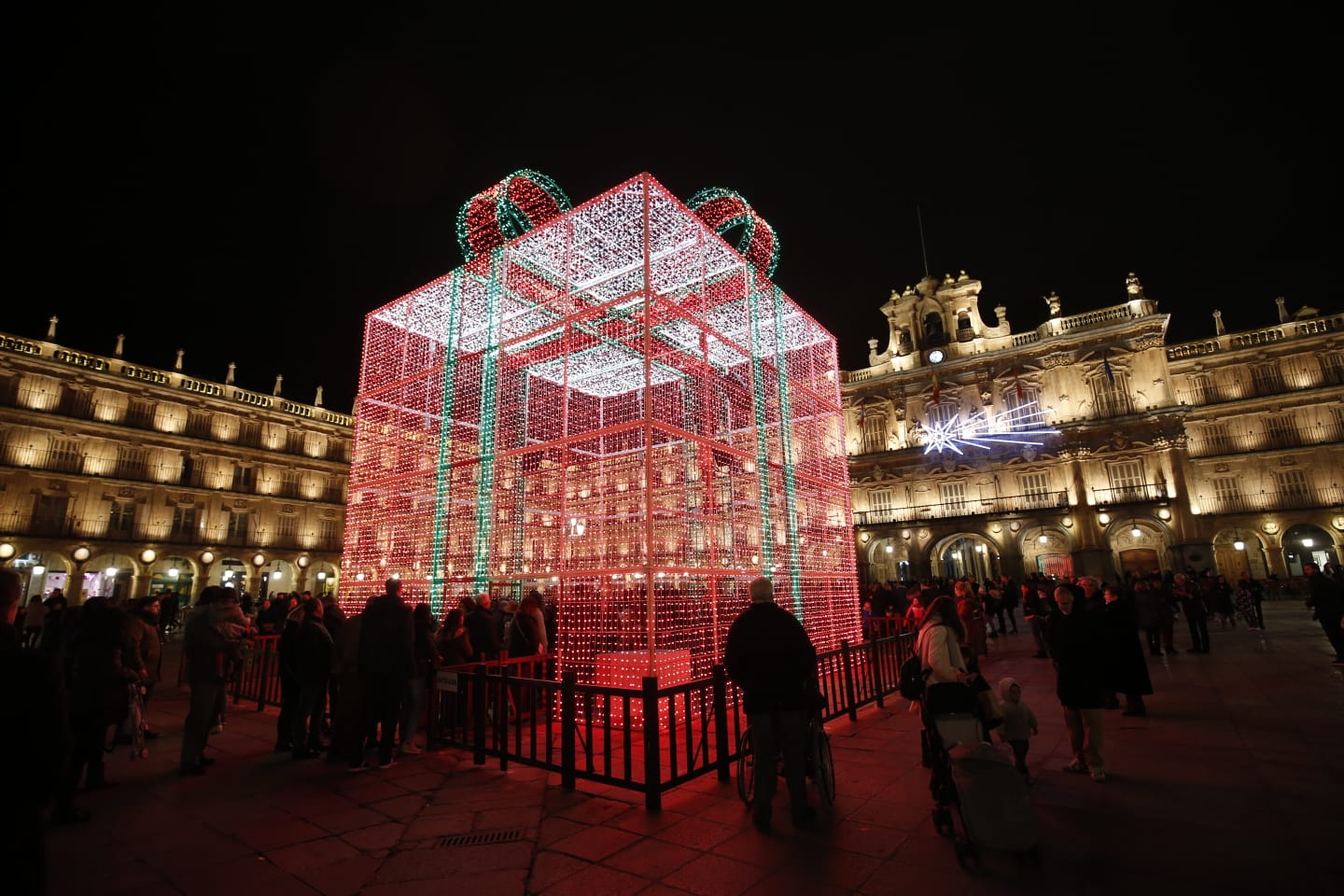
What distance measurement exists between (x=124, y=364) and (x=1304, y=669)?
39808mm

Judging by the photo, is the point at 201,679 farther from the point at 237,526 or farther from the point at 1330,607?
the point at 237,526

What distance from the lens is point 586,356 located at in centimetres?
983

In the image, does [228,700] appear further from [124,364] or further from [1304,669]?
[124,364]

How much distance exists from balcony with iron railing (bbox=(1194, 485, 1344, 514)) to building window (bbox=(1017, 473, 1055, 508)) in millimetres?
6567

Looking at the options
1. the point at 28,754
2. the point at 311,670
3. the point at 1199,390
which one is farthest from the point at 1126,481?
the point at 28,754

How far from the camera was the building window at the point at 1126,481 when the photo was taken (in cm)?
2562

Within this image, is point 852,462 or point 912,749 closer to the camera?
point 912,749

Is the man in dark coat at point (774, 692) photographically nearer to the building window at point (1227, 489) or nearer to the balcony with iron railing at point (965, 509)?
the balcony with iron railing at point (965, 509)

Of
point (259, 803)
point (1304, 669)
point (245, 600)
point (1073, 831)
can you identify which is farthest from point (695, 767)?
point (245, 600)

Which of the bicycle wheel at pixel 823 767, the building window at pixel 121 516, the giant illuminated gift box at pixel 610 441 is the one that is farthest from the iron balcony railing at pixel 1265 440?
the building window at pixel 121 516

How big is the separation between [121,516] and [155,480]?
2.06 meters

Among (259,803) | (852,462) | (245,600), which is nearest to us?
(259,803)

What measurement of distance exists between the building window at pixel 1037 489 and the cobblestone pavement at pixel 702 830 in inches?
924

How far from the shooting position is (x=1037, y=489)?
27266mm
